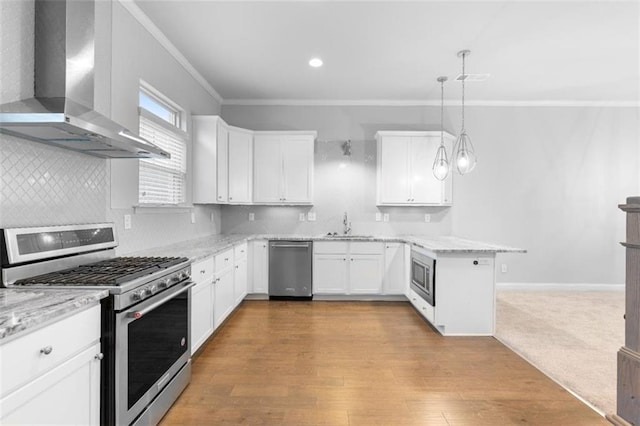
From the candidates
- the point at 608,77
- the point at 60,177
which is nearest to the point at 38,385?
the point at 60,177

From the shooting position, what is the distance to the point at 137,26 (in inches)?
114

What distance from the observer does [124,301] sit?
1604mm

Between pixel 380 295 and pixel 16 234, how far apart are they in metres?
4.00

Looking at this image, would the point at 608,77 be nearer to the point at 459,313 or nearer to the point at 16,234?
the point at 459,313

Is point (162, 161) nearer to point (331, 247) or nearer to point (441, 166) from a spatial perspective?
point (331, 247)

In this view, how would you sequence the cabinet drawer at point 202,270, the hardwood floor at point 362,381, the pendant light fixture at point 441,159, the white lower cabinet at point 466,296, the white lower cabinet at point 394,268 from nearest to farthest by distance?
the hardwood floor at point 362,381
the cabinet drawer at point 202,270
the white lower cabinet at point 466,296
the pendant light fixture at point 441,159
the white lower cabinet at point 394,268

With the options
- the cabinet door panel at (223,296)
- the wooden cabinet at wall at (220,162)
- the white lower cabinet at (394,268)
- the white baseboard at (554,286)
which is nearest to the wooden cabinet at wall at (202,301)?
the cabinet door panel at (223,296)

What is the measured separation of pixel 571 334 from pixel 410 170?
2.72 m

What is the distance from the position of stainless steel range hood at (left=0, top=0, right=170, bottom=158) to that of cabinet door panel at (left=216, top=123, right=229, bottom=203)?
2.13 metres

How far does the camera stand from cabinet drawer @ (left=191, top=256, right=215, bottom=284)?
2662mm

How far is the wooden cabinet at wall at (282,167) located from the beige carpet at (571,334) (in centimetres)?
313

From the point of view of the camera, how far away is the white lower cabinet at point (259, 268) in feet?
15.1

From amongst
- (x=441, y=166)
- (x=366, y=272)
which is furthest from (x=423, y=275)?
(x=441, y=166)

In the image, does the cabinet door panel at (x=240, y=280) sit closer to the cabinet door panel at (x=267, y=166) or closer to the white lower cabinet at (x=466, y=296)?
the cabinet door panel at (x=267, y=166)
